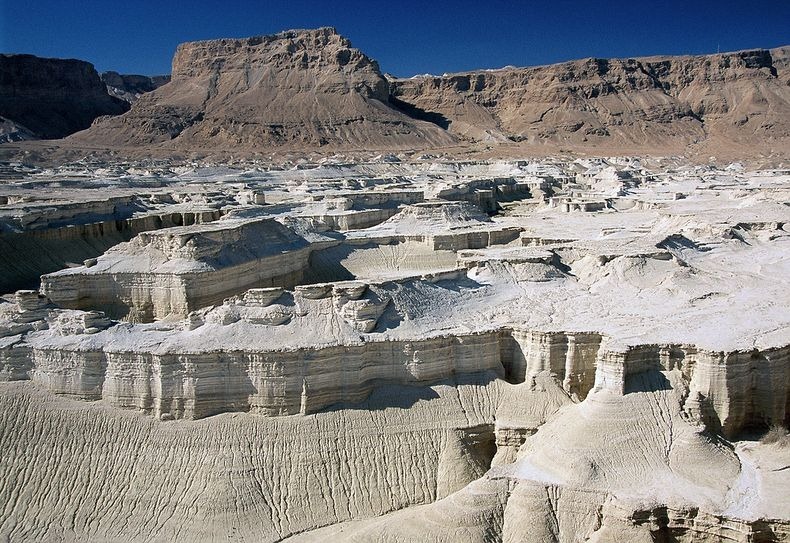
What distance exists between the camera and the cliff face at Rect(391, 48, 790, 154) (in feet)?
387

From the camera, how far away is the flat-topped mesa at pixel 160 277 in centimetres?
2134

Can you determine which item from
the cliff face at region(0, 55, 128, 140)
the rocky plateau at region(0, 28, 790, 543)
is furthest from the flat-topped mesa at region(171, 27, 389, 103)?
the rocky plateau at region(0, 28, 790, 543)

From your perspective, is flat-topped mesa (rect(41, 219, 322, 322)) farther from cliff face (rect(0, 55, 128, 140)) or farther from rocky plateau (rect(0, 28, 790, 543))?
cliff face (rect(0, 55, 128, 140))

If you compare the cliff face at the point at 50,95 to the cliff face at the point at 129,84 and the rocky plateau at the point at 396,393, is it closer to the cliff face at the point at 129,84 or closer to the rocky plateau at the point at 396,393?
the cliff face at the point at 129,84

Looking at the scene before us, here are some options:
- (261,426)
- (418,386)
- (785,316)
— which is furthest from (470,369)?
(785,316)

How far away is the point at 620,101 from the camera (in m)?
126

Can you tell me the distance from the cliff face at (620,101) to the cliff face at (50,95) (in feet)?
185

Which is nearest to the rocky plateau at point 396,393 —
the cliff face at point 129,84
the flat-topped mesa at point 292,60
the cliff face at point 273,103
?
the cliff face at point 273,103

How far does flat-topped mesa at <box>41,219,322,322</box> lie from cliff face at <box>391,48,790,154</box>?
97.6 meters

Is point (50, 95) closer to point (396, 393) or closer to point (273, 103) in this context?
point (273, 103)

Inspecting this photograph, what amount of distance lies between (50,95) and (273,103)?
1804 inches

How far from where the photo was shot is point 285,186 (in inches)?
2224

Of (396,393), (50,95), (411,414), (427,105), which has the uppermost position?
(50,95)

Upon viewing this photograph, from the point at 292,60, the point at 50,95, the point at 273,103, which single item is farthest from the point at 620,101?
the point at 50,95
